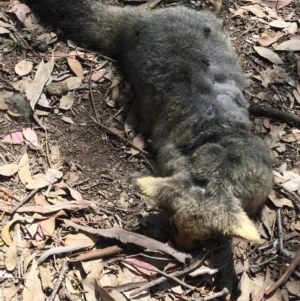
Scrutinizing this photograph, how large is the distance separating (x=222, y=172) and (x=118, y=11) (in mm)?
2809

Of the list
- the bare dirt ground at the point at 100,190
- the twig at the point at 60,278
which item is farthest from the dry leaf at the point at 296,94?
the twig at the point at 60,278

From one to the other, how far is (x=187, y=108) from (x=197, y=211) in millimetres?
1337

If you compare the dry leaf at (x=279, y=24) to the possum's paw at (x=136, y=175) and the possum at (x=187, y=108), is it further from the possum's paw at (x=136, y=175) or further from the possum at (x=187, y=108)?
the possum's paw at (x=136, y=175)

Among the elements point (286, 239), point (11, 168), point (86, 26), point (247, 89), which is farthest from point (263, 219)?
point (86, 26)

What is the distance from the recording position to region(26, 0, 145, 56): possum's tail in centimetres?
652

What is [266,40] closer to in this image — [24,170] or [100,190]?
[100,190]

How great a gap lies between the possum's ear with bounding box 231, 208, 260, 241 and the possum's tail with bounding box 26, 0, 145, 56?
9.24 ft

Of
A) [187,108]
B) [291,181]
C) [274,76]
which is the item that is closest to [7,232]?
[187,108]

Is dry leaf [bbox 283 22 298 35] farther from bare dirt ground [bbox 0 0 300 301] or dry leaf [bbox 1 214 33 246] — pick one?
dry leaf [bbox 1 214 33 246]

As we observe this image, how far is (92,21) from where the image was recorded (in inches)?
261

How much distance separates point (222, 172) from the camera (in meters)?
4.96

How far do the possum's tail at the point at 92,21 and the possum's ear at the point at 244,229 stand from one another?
2.82m

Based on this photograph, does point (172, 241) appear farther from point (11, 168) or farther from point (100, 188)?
point (11, 168)

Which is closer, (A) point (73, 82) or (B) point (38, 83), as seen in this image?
(B) point (38, 83)
